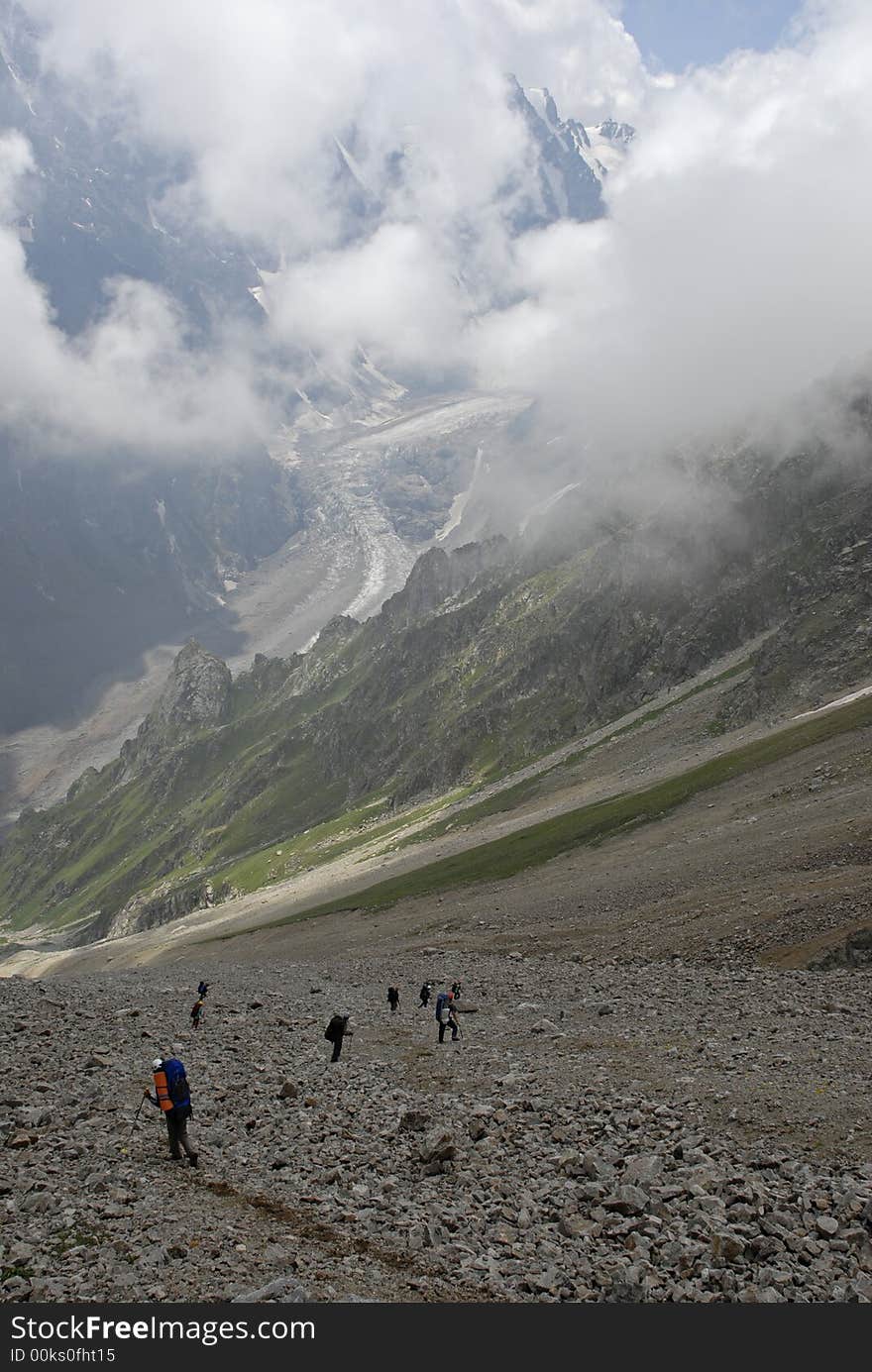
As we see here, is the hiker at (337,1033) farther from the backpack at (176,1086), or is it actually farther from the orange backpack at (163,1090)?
the orange backpack at (163,1090)

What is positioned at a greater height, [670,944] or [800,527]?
[800,527]

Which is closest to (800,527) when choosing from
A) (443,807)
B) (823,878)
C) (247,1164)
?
(443,807)

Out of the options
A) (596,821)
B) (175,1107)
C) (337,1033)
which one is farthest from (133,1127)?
(596,821)

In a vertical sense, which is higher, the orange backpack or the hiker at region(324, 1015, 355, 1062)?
the orange backpack

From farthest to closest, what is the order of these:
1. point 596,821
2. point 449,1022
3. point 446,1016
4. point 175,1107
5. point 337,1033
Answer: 1. point 596,821
2. point 446,1016
3. point 449,1022
4. point 337,1033
5. point 175,1107

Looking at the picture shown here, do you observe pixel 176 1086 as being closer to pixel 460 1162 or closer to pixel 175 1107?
pixel 175 1107

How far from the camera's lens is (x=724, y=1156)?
2073 centimetres

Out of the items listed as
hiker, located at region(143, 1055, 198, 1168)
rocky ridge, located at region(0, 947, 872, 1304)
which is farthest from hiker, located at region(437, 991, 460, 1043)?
hiker, located at region(143, 1055, 198, 1168)

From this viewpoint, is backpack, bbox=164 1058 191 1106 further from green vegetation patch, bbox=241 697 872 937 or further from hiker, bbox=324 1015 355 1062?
green vegetation patch, bbox=241 697 872 937

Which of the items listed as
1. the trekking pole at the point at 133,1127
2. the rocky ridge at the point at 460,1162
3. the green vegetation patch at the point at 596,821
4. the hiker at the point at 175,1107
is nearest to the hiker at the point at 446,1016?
the rocky ridge at the point at 460,1162

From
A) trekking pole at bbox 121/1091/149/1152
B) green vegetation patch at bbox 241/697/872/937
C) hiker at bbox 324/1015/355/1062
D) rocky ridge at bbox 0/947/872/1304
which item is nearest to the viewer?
rocky ridge at bbox 0/947/872/1304

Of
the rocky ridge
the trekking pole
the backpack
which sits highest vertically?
the backpack

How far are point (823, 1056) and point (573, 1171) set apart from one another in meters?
12.0

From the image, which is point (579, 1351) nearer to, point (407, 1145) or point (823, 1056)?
point (407, 1145)
